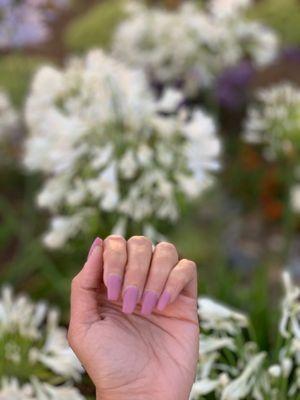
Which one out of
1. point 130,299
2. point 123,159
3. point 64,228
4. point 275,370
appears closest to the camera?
point 130,299

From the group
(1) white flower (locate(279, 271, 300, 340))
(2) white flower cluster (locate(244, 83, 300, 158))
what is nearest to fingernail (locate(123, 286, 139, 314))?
(1) white flower (locate(279, 271, 300, 340))

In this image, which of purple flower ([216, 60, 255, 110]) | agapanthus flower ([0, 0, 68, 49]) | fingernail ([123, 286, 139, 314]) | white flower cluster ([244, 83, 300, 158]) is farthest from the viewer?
purple flower ([216, 60, 255, 110])

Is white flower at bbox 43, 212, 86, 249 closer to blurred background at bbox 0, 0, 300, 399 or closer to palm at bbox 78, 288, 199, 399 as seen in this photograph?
blurred background at bbox 0, 0, 300, 399

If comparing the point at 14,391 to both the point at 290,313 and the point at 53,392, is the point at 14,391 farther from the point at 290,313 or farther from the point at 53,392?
the point at 290,313

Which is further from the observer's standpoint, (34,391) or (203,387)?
(34,391)

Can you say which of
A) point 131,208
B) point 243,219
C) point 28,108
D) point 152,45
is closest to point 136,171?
point 131,208

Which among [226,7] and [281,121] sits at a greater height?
[226,7]

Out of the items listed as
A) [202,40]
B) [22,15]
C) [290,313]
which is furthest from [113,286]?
[22,15]

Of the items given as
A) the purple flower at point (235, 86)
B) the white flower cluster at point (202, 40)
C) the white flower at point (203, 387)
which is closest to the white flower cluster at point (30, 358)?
the white flower at point (203, 387)

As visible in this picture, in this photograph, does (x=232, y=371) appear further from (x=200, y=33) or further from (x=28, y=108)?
(x=200, y=33)
